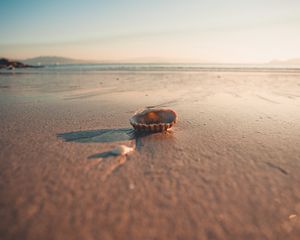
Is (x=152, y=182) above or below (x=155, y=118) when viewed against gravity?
below

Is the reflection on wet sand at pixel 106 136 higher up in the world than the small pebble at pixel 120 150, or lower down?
lower down

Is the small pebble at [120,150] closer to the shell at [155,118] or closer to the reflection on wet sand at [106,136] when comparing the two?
the reflection on wet sand at [106,136]

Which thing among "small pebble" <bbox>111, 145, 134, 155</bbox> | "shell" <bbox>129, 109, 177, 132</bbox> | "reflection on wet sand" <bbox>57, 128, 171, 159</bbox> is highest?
"shell" <bbox>129, 109, 177, 132</bbox>

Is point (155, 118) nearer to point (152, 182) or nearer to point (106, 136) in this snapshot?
point (106, 136)

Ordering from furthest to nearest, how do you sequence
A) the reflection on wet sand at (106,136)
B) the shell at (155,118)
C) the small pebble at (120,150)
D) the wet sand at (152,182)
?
the shell at (155,118)
the reflection on wet sand at (106,136)
the small pebble at (120,150)
the wet sand at (152,182)

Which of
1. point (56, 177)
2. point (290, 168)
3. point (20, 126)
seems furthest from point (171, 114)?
point (20, 126)

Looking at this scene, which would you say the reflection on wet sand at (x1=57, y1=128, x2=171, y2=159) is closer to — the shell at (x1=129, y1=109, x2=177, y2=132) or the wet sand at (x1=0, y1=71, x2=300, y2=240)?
the wet sand at (x1=0, y1=71, x2=300, y2=240)

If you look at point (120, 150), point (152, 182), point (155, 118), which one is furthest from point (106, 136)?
point (152, 182)

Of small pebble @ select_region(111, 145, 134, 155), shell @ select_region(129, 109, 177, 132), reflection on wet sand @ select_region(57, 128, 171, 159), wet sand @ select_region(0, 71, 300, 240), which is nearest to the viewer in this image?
wet sand @ select_region(0, 71, 300, 240)

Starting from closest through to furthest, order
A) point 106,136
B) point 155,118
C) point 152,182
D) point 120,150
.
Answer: point 152,182 → point 120,150 → point 106,136 → point 155,118

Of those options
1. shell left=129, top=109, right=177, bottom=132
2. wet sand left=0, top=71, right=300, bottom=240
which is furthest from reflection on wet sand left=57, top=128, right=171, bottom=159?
shell left=129, top=109, right=177, bottom=132

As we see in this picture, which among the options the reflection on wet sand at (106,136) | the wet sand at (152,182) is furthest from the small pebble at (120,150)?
the reflection on wet sand at (106,136)
